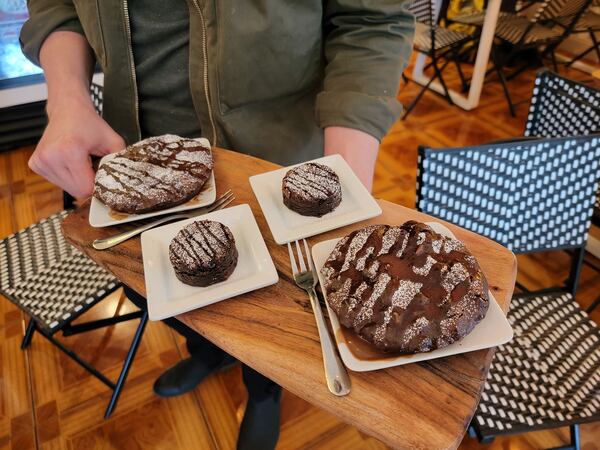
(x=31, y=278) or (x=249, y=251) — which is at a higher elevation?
(x=249, y=251)

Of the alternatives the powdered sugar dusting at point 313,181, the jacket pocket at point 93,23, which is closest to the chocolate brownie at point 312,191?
the powdered sugar dusting at point 313,181

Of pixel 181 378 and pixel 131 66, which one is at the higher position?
pixel 131 66

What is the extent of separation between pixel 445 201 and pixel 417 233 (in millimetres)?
480

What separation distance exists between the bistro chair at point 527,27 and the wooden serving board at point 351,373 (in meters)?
2.60

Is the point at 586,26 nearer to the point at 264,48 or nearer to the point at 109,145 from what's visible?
the point at 264,48

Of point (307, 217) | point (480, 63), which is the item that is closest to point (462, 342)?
point (307, 217)

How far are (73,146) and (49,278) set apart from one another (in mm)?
566

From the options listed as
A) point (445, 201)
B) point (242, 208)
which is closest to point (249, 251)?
point (242, 208)

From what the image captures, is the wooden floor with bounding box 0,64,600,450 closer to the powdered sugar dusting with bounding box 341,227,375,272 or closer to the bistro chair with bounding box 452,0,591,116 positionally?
the powdered sugar dusting with bounding box 341,227,375,272

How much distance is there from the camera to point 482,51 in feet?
9.06

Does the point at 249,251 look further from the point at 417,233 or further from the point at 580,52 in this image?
the point at 580,52

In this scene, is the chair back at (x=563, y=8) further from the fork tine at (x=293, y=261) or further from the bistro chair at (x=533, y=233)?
the fork tine at (x=293, y=261)

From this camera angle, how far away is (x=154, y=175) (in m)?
0.79

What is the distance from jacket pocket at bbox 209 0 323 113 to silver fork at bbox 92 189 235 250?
229mm
